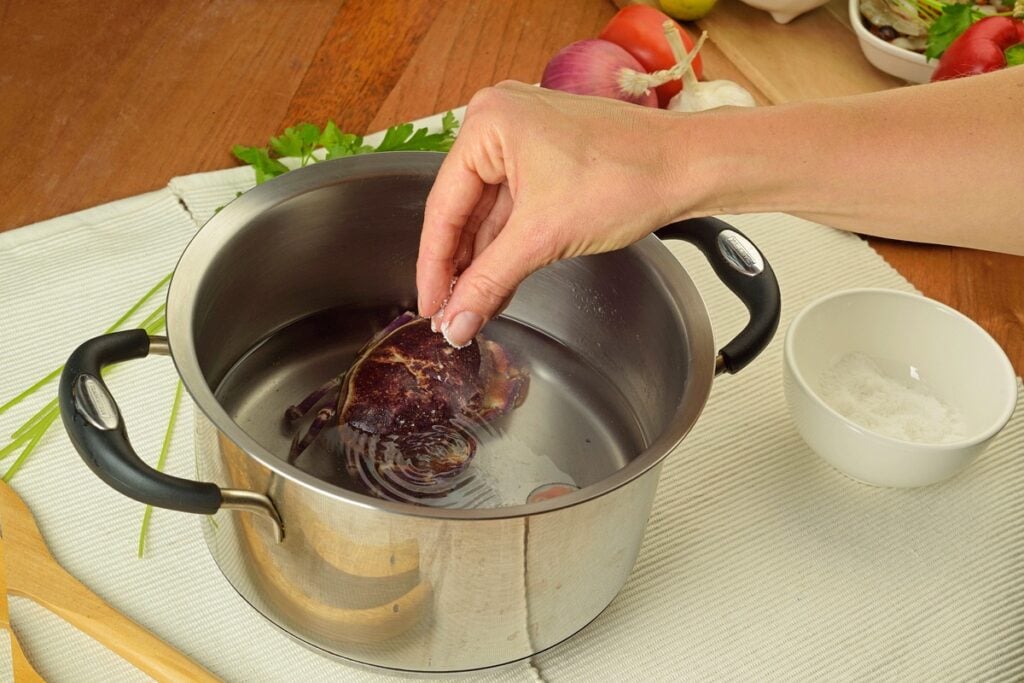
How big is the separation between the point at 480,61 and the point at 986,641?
33.2 inches

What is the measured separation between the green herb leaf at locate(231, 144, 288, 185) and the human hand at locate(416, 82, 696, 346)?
42cm

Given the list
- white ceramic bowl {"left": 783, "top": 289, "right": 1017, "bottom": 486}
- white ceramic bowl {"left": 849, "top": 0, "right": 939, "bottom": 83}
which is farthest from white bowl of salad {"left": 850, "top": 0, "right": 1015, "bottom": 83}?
white ceramic bowl {"left": 783, "top": 289, "right": 1017, "bottom": 486}

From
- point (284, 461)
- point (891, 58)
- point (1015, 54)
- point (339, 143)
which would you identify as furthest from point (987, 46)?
point (284, 461)

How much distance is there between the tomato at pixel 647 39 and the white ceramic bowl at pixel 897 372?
40 centimetres

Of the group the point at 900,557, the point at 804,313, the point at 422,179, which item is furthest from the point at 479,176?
the point at 900,557

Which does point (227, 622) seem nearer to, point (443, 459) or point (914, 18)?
point (443, 459)

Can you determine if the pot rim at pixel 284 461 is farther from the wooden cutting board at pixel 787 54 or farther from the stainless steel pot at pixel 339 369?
the wooden cutting board at pixel 787 54

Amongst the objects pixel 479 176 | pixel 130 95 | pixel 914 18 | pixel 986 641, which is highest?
pixel 479 176

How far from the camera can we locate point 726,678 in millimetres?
813

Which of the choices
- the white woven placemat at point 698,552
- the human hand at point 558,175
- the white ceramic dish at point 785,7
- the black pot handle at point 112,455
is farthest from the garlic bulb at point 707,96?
the black pot handle at point 112,455

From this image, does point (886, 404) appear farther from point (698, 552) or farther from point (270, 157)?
point (270, 157)

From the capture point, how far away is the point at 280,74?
4.18 feet

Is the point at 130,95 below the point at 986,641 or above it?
above

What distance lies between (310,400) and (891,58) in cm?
85
